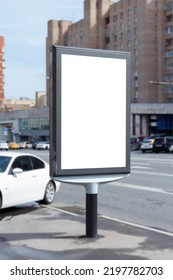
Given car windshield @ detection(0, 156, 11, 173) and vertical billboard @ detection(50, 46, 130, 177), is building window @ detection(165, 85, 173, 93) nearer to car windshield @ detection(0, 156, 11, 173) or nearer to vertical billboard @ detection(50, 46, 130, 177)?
car windshield @ detection(0, 156, 11, 173)

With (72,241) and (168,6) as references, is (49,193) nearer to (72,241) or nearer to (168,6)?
(72,241)

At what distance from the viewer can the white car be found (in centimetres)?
1086

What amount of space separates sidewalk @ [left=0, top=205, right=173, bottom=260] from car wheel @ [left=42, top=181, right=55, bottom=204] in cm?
186

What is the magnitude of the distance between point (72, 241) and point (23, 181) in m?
3.54

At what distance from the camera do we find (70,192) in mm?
15781

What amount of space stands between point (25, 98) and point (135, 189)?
169370mm

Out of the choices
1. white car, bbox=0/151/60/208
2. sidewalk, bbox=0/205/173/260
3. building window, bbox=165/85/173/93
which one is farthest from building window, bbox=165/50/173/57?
sidewalk, bbox=0/205/173/260

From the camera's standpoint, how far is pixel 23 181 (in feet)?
37.3

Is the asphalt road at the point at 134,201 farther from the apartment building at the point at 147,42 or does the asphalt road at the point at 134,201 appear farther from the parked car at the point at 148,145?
the apartment building at the point at 147,42

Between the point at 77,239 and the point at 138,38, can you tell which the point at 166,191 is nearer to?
the point at 77,239

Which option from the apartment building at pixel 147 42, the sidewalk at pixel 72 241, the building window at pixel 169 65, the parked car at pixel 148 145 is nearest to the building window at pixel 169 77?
the apartment building at pixel 147 42

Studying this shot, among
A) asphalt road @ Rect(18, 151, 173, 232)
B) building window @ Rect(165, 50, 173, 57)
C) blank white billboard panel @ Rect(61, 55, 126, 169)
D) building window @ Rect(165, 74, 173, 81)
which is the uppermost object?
building window @ Rect(165, 50, 173, 57)

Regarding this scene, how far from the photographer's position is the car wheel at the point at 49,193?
1262cm

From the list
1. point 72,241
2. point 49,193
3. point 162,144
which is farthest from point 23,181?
point 162,144
